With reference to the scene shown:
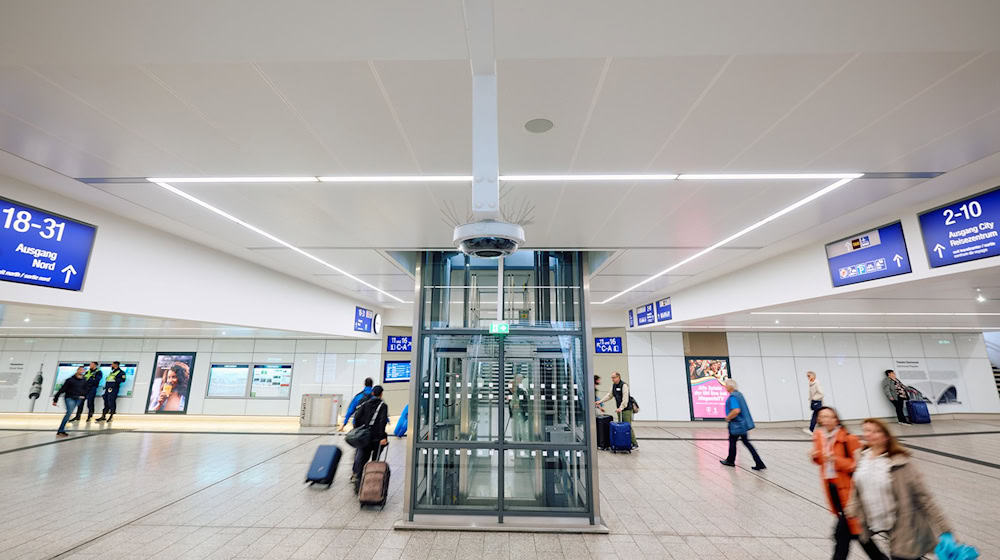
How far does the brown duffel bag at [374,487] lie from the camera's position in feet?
16.1

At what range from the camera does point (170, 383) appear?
42.8 ft

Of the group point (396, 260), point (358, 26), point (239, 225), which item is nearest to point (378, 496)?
point (396, 260)

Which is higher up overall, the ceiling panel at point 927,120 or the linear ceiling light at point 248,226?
the linear ceiling light at point 248,226

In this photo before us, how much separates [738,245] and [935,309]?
6426 mm

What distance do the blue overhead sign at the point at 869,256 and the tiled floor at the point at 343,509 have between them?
9.05 feet

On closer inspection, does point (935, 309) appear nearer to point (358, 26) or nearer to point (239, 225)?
point (358, 26)

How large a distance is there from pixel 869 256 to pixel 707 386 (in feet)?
29.1

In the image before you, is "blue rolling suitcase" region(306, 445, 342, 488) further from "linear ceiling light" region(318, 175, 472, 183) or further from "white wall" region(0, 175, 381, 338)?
"linear ceiling light" region(318, 175, 472, 183)

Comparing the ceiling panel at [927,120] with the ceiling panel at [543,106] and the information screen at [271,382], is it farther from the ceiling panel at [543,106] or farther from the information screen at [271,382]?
the information screen at [271,382]

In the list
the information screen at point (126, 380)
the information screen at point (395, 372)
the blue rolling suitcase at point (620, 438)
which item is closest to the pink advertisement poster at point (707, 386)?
the blue rolling suitcase at point (620, 438)

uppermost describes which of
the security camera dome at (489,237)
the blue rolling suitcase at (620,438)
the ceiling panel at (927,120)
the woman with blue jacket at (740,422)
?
the ceiling panel at (927,120)

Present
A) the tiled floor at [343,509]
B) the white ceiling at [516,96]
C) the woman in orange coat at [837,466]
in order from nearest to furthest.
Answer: the white ceiling at [516,96] < the woman in orange coat at [837,466] < the tiled floor at [343,509]

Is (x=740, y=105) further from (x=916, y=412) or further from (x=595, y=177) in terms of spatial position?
(x=916, y=412)

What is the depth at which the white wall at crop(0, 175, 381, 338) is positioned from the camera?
3.75m
